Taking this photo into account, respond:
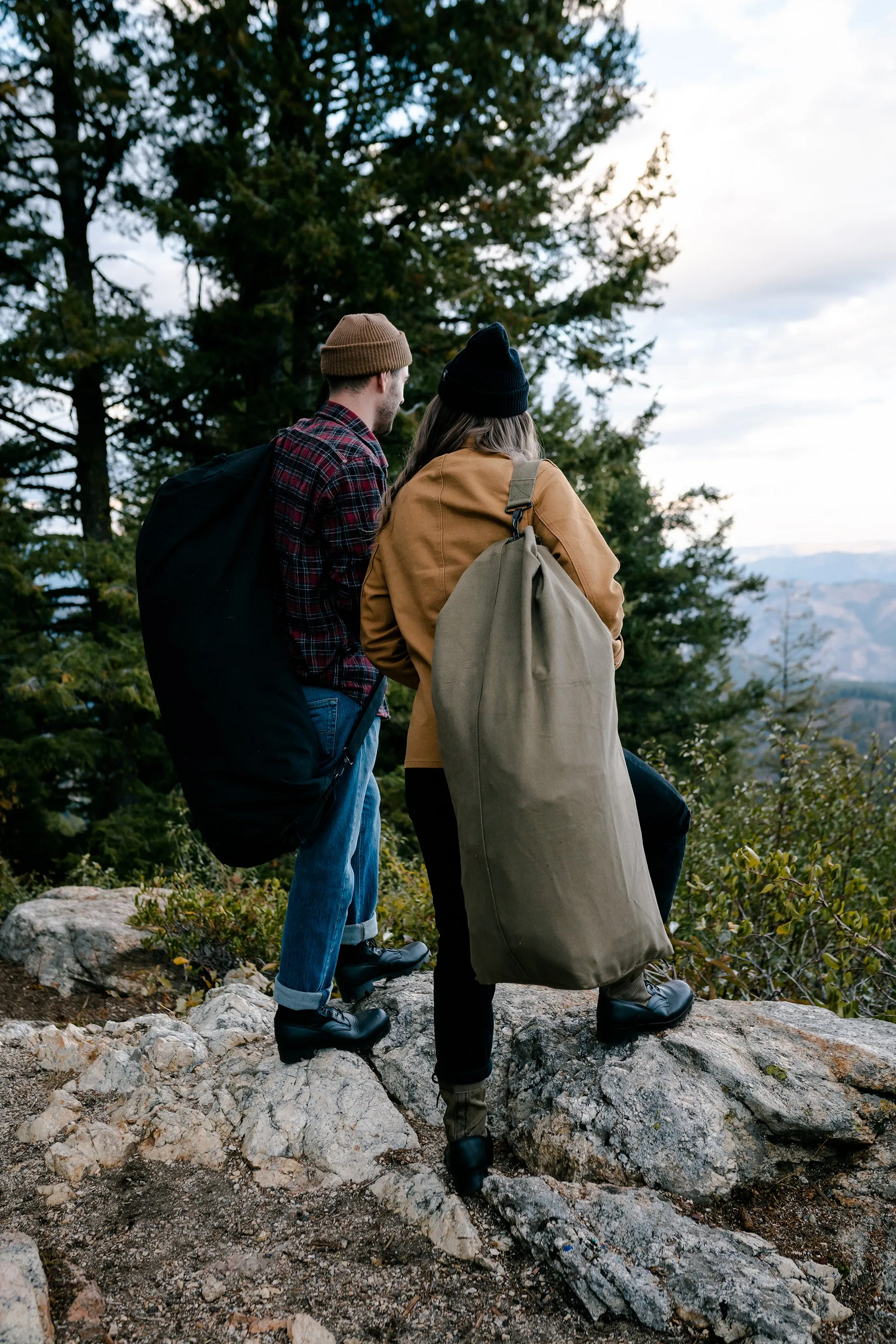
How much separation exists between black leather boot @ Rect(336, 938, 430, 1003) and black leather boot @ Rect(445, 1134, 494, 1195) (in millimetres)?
882

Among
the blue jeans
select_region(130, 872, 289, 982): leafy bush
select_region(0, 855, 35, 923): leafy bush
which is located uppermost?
the blue jeans

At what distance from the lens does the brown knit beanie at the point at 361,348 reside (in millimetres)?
2342

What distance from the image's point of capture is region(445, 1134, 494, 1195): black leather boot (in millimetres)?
2088

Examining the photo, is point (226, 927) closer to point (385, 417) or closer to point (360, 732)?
point (360, 732)

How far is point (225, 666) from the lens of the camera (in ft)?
7.01

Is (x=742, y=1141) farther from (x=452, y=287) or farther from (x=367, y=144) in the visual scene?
(x=367, y=144)

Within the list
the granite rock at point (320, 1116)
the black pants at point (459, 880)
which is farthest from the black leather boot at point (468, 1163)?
the granite rock at point (320, 1116)

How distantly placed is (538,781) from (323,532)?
38.9 inches

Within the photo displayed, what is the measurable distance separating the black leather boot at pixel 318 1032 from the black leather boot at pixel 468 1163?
596 mm

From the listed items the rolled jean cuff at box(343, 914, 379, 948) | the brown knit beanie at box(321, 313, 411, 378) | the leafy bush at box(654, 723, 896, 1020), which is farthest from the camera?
the leafy bush at box(654, 723, 896, 1020)

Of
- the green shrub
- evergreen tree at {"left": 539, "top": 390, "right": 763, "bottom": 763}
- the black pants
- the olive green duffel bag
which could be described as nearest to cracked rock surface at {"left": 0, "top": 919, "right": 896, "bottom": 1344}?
the black pants

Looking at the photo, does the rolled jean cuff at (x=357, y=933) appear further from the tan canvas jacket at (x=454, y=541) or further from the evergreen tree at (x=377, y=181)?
the evergreen tree at (x=377, y=181)

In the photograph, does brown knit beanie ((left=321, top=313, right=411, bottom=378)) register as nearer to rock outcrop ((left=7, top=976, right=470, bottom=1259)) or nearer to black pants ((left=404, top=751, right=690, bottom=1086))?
black pants ((left=404, top=751, right=690, bottom=1086))

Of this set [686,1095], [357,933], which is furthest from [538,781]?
[357,933]
